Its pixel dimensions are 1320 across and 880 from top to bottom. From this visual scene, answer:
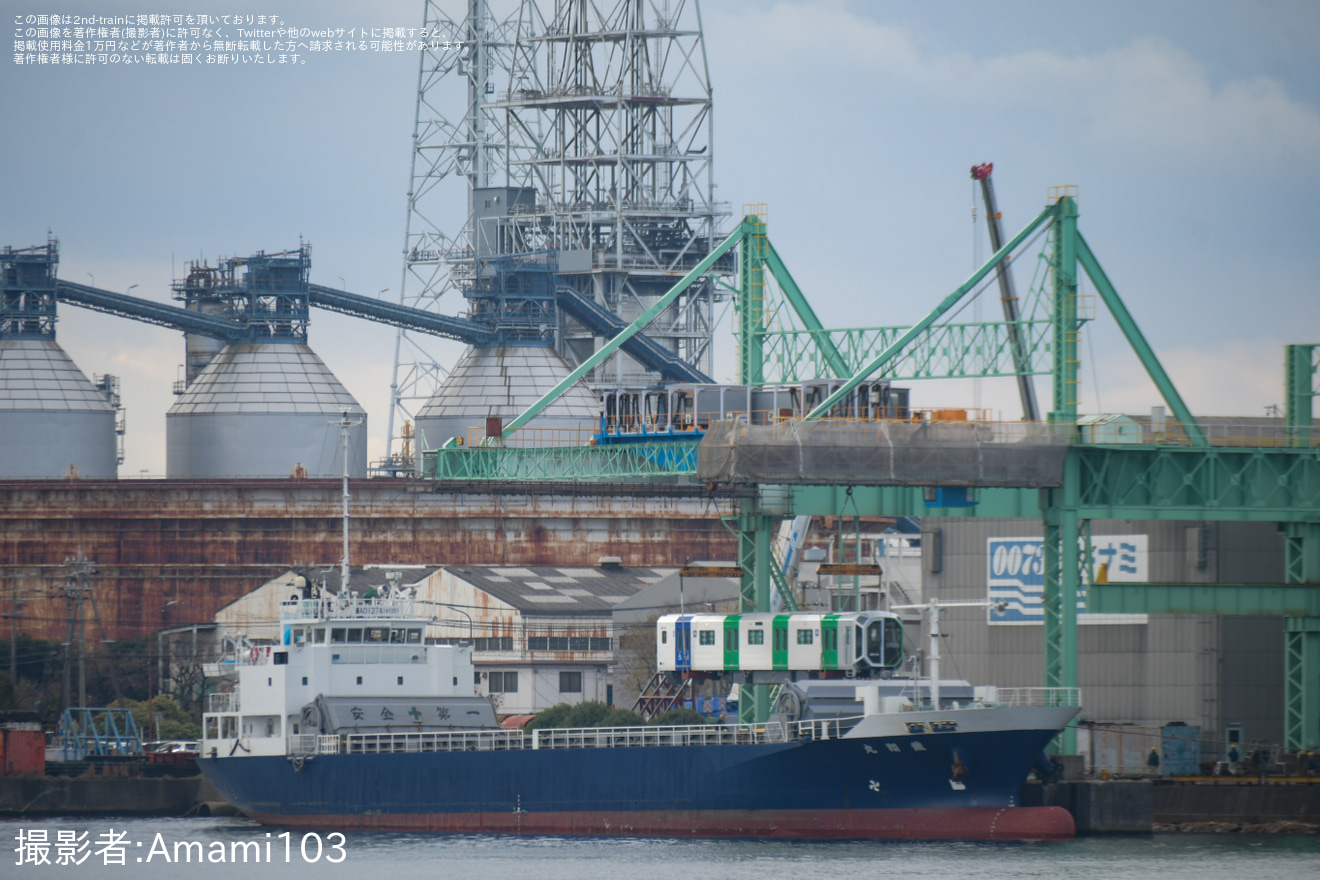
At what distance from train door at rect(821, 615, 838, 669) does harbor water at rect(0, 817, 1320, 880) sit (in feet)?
18.0

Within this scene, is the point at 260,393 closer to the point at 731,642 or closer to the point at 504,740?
the point at 504,740

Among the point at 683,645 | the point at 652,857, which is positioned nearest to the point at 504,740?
the point at 683,645

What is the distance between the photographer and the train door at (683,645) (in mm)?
62188

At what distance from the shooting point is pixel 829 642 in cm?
5912

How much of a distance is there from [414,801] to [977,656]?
21.2 m

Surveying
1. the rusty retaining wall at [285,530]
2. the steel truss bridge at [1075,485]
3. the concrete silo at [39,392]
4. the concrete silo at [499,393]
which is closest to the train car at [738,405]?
the steel truss bridge at [1075,485]

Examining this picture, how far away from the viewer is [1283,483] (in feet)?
203

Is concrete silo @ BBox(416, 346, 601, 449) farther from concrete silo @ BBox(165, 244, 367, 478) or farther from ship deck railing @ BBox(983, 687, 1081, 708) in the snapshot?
ship deck railing @ BBox(983, 687, 1081, 708)

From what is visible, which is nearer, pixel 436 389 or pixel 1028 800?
pixel 1028 800

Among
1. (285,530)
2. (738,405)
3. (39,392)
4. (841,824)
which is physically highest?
(39,392)

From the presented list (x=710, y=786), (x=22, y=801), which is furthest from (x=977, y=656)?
(x=22, y=801)

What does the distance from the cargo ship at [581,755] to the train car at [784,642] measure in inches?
3.8

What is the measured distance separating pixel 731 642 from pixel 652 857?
32.0 feet

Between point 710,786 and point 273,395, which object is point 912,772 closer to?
point 710,786
